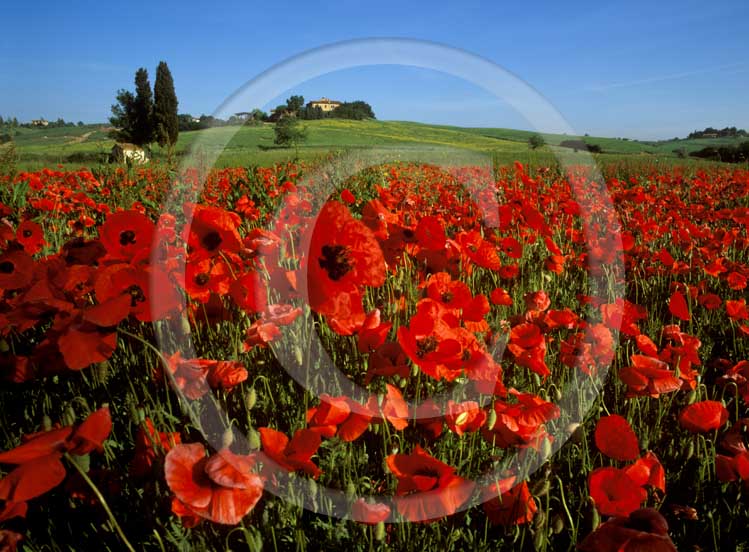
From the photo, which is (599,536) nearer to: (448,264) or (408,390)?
(408,390)

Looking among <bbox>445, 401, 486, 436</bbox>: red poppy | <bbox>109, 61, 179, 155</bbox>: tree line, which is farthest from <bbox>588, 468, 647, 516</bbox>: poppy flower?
<bbox>109, 61, 179, 155</bbox>: tree line

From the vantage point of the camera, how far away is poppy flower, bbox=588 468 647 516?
104 cm

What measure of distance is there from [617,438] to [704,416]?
367 millimetres

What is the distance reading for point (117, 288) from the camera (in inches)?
50.9

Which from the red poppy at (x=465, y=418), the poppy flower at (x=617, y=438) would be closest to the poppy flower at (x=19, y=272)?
the red poppy at (x=465, y=418)

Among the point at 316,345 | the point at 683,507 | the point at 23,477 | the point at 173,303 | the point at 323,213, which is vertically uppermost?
the point at 323,213

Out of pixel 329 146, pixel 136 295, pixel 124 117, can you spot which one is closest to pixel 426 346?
pixel 136 295

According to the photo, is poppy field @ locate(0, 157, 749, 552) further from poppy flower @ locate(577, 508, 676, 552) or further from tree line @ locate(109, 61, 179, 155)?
tree line @ locate(109, 61, 179, 155)

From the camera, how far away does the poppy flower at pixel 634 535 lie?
77cm

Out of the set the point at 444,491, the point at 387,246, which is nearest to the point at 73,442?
the point at 444,491

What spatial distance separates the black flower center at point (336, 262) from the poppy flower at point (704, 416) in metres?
1.06

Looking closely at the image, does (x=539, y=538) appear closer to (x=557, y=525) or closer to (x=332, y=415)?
(x=557, y=525)

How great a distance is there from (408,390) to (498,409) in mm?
648

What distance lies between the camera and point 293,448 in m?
1.06
